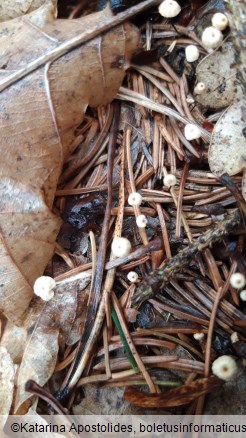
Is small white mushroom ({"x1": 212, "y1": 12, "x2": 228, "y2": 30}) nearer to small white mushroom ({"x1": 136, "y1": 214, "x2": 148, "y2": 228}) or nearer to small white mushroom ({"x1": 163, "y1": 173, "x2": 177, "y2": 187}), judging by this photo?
small white mushroom ({"x1": 163, "y1": 173, "x2": 177, "y2": 187})

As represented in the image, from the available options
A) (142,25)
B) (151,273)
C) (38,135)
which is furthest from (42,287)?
(142,25)

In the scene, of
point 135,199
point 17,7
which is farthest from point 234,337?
point 17,7

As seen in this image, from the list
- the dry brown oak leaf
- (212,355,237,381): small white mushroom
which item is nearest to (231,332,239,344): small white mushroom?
(212,355,237,381): small white mushroom

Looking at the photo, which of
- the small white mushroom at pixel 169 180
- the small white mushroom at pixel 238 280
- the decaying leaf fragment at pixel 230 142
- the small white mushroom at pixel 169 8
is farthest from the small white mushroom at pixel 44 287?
the small white mushroom at pixel 169 8

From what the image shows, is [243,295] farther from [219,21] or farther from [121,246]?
[219,21]

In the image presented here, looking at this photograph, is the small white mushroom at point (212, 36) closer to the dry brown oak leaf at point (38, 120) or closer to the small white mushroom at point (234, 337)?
the dry brown oak leaf at point (38, 120)
